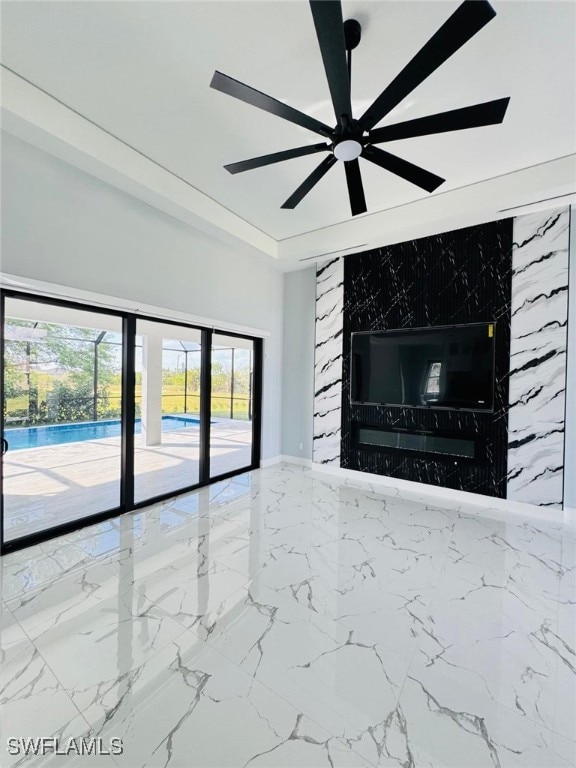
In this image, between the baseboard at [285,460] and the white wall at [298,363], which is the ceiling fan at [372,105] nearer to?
the white wall at [298,363]

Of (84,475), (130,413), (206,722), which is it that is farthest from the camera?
(84,475)

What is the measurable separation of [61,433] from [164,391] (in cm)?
124

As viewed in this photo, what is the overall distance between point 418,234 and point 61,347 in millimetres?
4146

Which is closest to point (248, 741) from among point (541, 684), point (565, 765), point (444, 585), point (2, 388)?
point (565, 765)

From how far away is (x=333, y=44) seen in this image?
1.46m

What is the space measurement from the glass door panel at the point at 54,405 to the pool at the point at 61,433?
0.03ft

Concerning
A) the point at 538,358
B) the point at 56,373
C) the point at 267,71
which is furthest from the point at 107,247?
the point at 538,358

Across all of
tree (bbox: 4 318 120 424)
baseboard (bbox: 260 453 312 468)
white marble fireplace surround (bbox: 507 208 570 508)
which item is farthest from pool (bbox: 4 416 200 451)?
white marble fireplace surround (bbox: 507 208 570 508)

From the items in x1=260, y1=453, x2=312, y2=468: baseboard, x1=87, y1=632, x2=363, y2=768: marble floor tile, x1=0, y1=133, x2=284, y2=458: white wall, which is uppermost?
x1=0, y1=133, x2=284, y2=458: white wall

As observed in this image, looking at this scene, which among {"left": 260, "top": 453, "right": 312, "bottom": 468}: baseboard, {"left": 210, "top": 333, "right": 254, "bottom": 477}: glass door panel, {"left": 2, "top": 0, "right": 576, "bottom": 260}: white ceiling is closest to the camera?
{"left": 2, "top": 0, "right": 576, "bottom": 260}: white ceiling

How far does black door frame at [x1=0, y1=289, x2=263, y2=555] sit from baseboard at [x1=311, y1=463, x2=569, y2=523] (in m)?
1.48

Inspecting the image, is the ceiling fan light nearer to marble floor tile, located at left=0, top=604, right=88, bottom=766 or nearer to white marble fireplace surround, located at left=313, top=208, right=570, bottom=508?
white marble fireplace surround, located at left=313, top=208, right=570, bottom=508

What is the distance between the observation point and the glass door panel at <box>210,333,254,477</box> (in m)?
4.68

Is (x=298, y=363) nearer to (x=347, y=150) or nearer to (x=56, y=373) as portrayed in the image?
(x=56, y=373)
